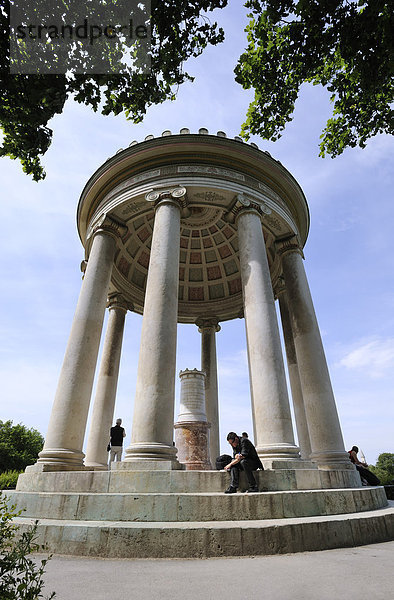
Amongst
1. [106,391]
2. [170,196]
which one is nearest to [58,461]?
[106,391]

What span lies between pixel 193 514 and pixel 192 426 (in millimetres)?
12237

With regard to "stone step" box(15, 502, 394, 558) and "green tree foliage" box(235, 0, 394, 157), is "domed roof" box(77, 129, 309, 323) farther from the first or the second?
"stone step" box(15, 502, 394, 558)

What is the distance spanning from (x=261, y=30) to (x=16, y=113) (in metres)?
7.33

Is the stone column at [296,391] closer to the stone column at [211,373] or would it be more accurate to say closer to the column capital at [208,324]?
the stone column at [211,373]

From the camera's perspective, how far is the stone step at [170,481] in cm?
1052

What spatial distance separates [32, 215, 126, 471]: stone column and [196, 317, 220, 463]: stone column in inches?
464

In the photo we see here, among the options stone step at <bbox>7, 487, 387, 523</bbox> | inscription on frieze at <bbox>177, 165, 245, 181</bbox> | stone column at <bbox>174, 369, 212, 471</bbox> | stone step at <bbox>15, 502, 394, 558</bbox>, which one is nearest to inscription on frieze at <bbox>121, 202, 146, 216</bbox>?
inscription on frieze at <bbox>177, 165, 245, 181</bbox>

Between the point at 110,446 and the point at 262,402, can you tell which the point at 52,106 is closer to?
the point at 262,402

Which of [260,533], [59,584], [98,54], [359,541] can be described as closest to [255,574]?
[260,533]

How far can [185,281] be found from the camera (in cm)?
3434

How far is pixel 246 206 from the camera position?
18.5 meters

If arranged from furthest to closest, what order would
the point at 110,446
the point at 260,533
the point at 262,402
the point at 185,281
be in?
1. the point at 185,281
2. the point at 110,446
3. the point at 262,402
4. the point at 260,533

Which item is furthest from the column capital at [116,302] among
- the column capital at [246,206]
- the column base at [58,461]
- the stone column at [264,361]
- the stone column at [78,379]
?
the column base at [58,461]

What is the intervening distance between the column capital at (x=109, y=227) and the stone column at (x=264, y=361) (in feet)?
25.9
